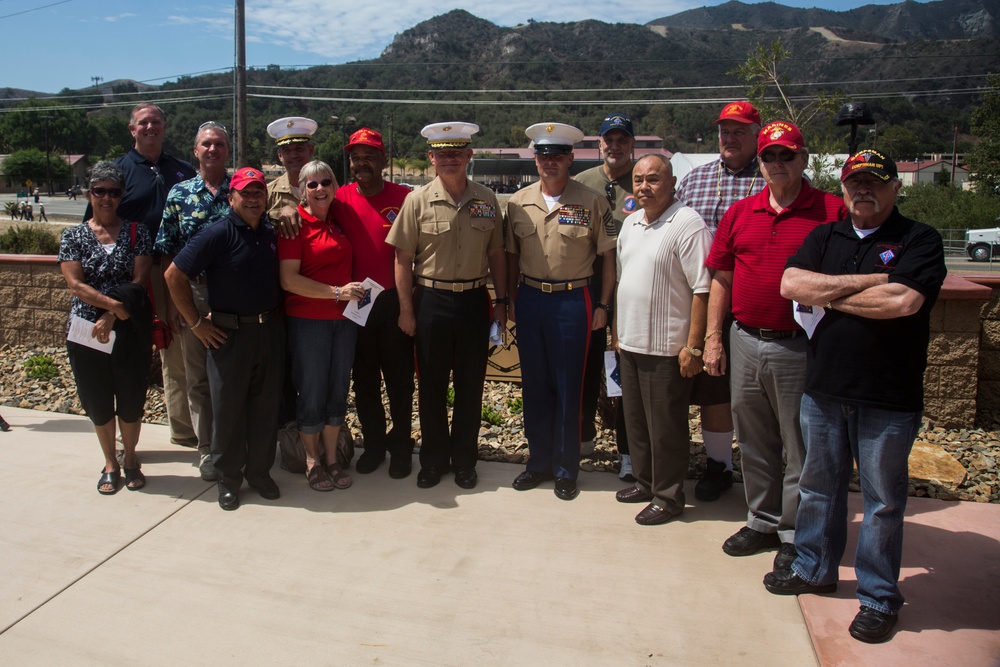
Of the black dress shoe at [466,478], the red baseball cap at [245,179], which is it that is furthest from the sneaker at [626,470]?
the red baseball cap at [245,179]

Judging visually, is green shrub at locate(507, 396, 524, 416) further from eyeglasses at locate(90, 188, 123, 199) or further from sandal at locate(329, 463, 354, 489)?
eyeglasses at locate(90, 188, 123, 199)

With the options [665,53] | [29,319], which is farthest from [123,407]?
[665,53]

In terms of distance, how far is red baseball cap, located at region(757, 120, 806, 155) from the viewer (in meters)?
3.04

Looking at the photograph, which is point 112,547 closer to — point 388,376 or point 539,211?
point 388,376

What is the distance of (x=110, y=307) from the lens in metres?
3.83

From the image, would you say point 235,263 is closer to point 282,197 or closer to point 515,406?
point 282,197

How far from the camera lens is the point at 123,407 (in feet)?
13.3

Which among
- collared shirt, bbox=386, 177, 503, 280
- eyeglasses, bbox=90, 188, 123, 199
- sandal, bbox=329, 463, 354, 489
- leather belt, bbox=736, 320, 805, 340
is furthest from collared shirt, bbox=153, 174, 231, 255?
leather belt, bbox=736, 320, 805, 340

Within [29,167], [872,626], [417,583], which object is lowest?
[417,583]

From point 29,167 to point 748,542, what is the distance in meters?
85.3

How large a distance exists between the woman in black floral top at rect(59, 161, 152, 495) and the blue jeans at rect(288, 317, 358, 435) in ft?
2.76

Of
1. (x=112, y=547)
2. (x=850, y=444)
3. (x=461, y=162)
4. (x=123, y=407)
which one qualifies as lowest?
(x=112, y=547)

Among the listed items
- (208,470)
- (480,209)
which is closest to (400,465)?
(208,470)

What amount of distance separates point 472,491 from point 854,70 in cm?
14643
